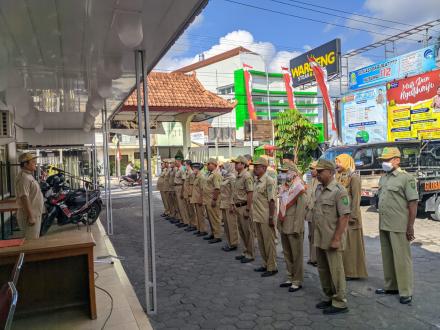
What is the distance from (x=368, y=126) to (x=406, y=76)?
3434 mm

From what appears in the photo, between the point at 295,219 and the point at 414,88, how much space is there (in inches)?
615

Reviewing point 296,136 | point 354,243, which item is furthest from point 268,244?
point 296,136

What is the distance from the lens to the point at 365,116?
67.2 feet

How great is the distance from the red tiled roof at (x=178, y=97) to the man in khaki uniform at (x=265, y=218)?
8.87m

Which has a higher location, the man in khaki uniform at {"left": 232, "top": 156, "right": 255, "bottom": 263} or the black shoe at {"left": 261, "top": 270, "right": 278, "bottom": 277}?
the man in khaki uniform at {"left": 232, "top": 156, "right": 255, "bottom": 263}

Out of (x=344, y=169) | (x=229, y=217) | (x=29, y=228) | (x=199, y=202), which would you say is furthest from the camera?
(x=199, y=202)

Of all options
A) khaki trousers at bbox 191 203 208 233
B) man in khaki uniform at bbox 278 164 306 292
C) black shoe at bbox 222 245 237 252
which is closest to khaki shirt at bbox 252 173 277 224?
man in khaki uniform at bbox 278 164 306 292

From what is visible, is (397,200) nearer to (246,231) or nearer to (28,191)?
(246,231)

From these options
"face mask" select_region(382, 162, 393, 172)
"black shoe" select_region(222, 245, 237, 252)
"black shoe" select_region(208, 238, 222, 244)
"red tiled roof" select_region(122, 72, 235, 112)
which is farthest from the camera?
"red tiled roof" select_region(122, 72, 235, 112)

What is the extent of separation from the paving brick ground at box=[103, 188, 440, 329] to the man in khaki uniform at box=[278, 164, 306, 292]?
0.67 ft

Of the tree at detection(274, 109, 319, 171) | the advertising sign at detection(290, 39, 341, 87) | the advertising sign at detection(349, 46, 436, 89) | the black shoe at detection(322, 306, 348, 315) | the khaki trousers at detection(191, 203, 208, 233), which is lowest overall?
the black shoe at detection(322, 306, 348, 315)

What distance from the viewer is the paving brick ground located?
3.80m

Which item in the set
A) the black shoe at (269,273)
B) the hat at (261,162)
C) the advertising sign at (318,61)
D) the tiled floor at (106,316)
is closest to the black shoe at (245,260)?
the black shoe at (269,273)

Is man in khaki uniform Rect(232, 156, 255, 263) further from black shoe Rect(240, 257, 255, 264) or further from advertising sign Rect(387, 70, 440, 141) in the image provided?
advertising sign Rect(387, 70, 440, 141)
